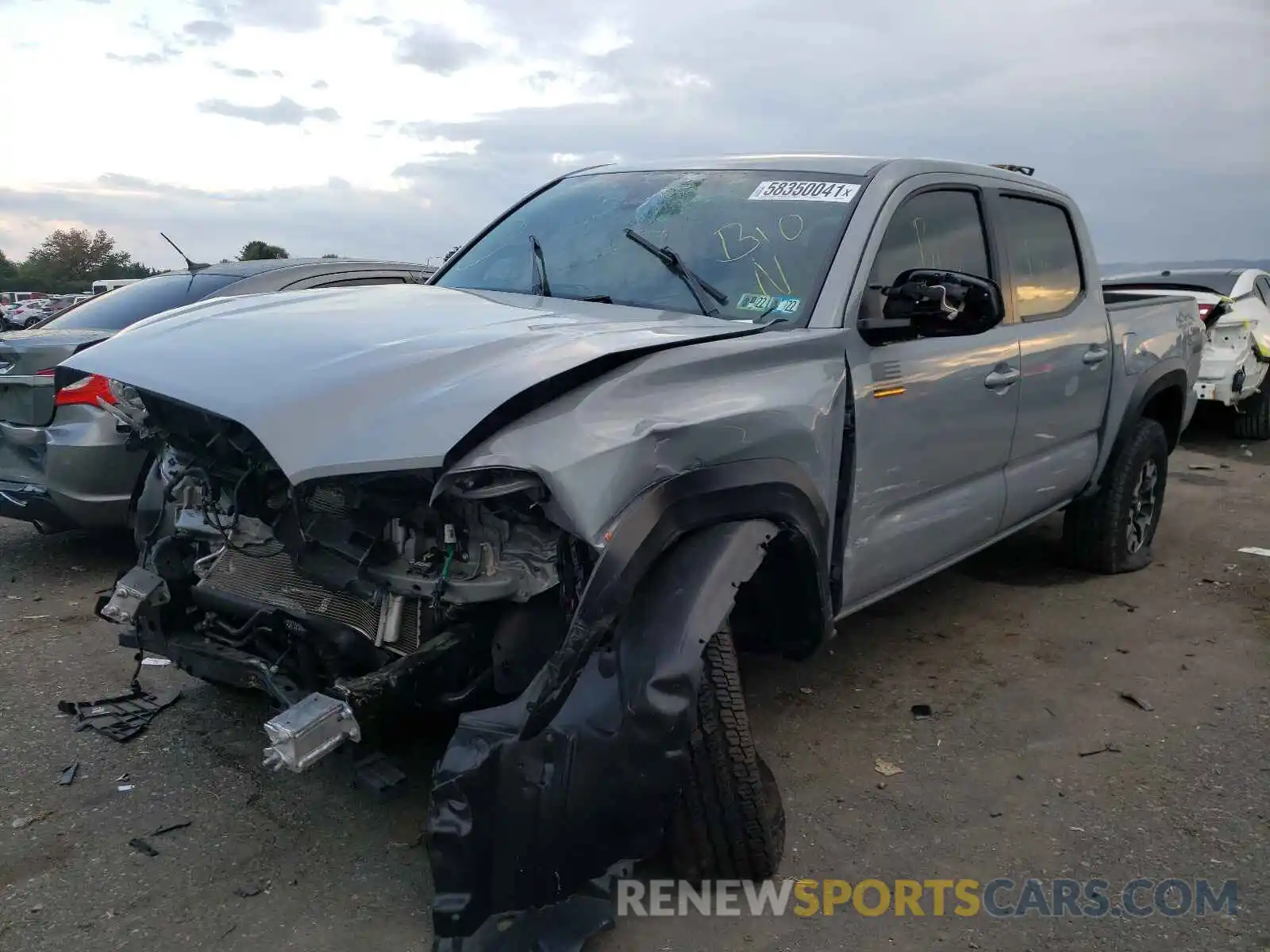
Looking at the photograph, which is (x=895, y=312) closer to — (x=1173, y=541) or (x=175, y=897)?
(x=175, y=897)

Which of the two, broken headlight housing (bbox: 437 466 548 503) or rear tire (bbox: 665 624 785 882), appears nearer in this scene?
broken headlight housing (bbox: 437 466 548 503)

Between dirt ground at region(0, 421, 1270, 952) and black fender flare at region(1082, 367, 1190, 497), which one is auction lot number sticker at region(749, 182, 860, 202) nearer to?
dirt ground at region(0, 421, 1270, 952)

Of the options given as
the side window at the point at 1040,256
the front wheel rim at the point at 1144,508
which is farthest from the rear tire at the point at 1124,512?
the side window at the point at 1040,256

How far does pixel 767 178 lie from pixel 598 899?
8.09ft

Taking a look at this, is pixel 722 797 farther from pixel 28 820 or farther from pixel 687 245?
pixel 28 820

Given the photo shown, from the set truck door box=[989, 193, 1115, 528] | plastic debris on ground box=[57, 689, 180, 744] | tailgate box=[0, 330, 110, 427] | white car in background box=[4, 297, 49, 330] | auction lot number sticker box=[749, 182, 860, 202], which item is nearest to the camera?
auction lot number sticker box=[749, 182, 860, 202]

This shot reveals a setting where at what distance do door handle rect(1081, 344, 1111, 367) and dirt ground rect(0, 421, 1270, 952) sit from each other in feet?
4.01

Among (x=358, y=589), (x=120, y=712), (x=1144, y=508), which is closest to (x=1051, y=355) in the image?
(x=1144, y=508)

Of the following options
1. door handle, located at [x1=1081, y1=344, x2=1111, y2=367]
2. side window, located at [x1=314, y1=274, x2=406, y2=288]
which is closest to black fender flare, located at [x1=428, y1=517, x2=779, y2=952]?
door handle, located at [x1=1081, y1=344, x2=1111, y2=367]

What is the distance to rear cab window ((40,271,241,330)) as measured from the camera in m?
5.70

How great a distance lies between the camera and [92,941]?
8.12ft

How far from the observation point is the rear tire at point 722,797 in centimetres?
254

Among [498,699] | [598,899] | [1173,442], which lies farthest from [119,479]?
[1173,442]

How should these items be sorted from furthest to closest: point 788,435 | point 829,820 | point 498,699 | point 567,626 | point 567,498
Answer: point 829,820
point 788,435
point 498,699
point 567,626
point 567,498
